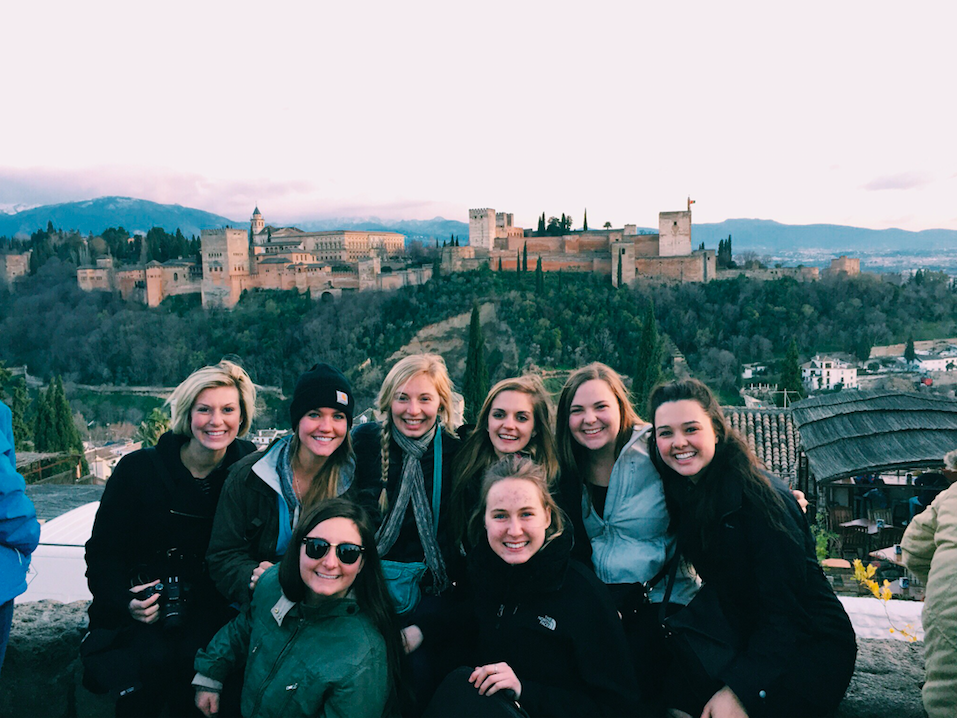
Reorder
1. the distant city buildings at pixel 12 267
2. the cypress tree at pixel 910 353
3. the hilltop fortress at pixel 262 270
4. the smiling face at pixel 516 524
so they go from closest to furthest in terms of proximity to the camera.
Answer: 1. the smiling face at pixel 516 524
2. the cypress tree at pixel 910 353
3. the hilltop fortress at pixel 262 270
4. the distant city buildings at pixel 12 267

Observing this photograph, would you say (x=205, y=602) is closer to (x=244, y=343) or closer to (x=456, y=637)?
(x=456, y=637)

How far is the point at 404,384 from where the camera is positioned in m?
2.62

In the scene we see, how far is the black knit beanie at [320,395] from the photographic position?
98.4 inches

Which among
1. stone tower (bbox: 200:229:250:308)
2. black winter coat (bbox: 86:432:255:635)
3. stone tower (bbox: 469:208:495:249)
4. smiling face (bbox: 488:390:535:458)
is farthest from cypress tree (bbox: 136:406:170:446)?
stone tower (bbox: 469:208:495:249)

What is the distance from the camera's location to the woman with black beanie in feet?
7.84

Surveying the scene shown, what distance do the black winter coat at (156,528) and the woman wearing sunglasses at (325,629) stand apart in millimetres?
480

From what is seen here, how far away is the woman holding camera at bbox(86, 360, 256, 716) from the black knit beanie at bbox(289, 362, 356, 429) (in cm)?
27

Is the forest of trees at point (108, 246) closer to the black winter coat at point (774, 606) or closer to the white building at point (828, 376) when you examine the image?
the white building at point (828, 376)

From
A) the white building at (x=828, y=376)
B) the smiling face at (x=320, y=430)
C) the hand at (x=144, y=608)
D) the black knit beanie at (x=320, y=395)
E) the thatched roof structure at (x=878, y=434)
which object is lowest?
the white building at (x=828, y=376)

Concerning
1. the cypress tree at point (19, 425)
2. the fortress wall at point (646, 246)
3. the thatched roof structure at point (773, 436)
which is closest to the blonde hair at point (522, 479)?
the thatched roof structure at point (773, 436)

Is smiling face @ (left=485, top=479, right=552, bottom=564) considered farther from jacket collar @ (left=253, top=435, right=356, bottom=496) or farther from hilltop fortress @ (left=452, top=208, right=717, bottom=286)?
hilltop fortress @ (left=452, top=208, right=717, bottom=286)

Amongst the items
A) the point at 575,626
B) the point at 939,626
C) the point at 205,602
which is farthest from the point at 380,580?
the point at 939,626

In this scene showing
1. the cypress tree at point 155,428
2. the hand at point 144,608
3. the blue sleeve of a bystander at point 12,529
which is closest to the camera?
the blue sleeve of a bystander at point 12,529

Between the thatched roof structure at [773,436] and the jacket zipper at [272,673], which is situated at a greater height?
the jacket zipper at [272,673]
